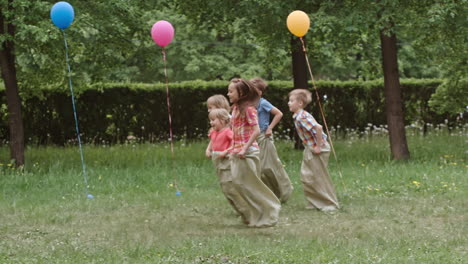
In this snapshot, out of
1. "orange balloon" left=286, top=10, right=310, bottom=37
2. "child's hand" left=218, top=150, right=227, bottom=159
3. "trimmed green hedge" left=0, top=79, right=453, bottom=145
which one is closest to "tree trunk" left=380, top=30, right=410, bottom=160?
"orange balloon" left=286, top=10, right=310, bottom=37

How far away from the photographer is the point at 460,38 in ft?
46.2

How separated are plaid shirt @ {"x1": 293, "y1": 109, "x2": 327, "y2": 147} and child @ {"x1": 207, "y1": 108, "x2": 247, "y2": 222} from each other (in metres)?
1.18

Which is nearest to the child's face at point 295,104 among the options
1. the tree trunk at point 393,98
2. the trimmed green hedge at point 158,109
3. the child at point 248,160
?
the child at point 248,160

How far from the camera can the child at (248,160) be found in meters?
8.57

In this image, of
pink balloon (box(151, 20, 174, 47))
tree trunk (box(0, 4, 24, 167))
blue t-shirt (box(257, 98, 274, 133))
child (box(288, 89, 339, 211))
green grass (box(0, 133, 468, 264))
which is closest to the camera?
green grass (box(0, 133, 468, 264))

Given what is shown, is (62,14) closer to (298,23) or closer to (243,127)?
(298,23)

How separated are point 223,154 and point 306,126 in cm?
146

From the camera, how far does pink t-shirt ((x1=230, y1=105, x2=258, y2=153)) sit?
8617mm

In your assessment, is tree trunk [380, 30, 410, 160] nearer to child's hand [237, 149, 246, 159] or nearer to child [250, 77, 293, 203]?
child [250, 77, 293, 203]

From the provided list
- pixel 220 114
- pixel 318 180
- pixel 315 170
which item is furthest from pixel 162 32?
pixel 318 180

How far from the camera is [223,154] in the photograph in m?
8.70

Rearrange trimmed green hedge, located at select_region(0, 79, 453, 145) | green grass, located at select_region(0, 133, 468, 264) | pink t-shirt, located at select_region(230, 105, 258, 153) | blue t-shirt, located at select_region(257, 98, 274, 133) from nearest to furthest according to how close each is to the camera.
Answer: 1. green grass, located at select_region(0, 133, 468, 264)
2. pink t-shirt, located at select_region(230, 105, 258, 153)
3. blue t-shirt, located at select_region(257, 98, 274, 133)
4. trimmed green hedge, located at select_region(0, 79, 453, 145)

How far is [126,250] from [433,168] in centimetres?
776

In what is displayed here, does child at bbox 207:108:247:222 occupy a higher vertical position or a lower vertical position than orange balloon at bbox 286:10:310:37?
lower
